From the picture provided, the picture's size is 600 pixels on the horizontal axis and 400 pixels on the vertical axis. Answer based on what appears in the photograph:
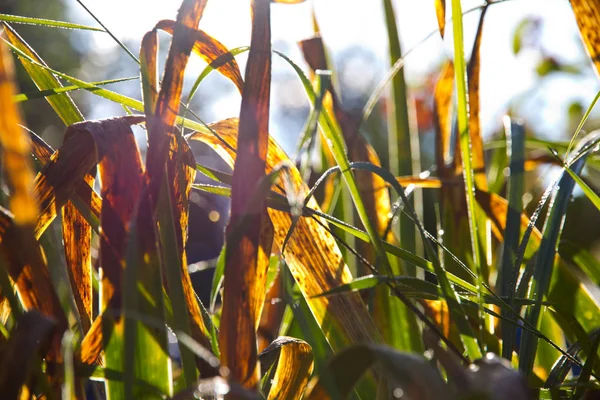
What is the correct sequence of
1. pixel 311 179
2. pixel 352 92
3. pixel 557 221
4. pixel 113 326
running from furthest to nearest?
1. pixel 352 92
2. pixel 311 179
3. pixel 557 221
4. pixel 113 326

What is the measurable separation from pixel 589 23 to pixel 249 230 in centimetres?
37

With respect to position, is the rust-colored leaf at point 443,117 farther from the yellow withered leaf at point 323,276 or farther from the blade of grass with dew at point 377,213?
the yellow withered leaf at point 323,276

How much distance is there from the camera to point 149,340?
0.35m

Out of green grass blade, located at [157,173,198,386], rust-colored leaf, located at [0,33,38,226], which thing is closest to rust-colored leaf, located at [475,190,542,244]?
green grass blade, located at [157,173,198,386]

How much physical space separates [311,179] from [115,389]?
0.62 metres

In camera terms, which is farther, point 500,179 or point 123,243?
point 500,179

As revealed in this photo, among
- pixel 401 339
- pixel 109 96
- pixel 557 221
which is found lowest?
pixel 401 339

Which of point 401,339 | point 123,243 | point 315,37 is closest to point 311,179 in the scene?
point 315,37

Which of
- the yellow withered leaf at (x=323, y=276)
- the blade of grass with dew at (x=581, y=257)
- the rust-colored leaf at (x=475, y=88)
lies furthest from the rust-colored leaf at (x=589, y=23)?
the yellow withered leaf at (x=323, y=276)

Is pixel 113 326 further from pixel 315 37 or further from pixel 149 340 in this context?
pixel 315 37

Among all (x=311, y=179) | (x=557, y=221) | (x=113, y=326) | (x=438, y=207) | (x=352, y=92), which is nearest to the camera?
(x=113, y=326)

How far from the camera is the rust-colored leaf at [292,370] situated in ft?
1.50

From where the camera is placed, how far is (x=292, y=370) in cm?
46

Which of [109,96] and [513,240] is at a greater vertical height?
[109,96]
